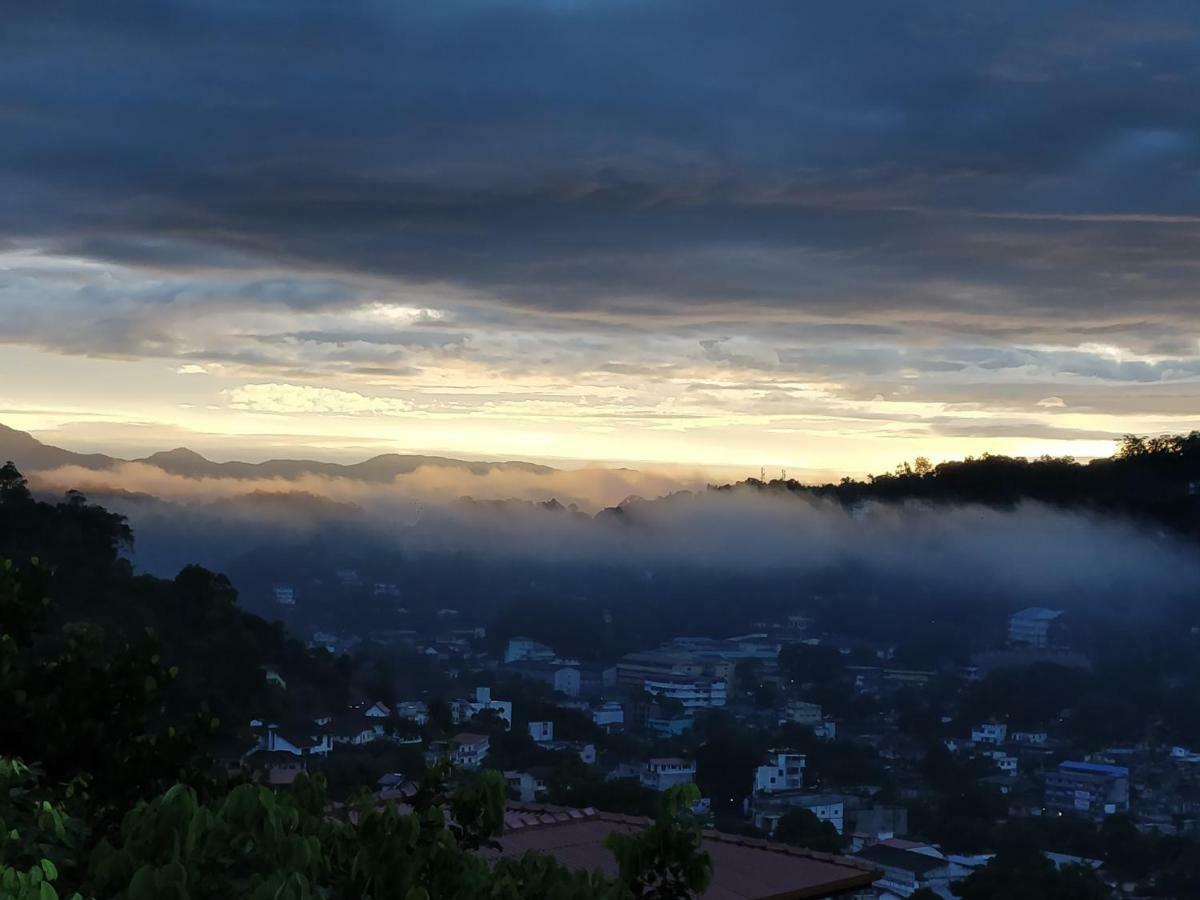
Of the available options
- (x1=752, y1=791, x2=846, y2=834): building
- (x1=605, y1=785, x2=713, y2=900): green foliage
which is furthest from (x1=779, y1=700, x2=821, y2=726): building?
(x1=605, y1=785, x2=713, y2=900): green foliage

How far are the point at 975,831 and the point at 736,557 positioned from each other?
229ft

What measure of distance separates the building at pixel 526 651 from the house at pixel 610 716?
1637 cm

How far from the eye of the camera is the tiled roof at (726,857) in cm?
951

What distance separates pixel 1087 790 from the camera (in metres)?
46.8

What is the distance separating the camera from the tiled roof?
31.2 ft

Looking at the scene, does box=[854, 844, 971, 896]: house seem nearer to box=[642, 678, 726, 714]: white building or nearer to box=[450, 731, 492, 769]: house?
box=[450, 731, 492, 769]: house

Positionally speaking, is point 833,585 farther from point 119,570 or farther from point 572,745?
point 119,570

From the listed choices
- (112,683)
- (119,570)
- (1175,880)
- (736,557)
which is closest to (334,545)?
(736,557)

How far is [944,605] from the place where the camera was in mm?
90875

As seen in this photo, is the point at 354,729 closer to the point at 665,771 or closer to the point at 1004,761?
the point at 665,771

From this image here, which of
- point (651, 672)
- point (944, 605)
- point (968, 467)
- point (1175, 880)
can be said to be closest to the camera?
point (1175, 880)

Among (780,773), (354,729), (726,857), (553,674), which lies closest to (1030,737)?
(780,773)

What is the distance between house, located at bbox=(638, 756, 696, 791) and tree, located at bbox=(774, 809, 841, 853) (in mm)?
9545

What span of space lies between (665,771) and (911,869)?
15.0m
